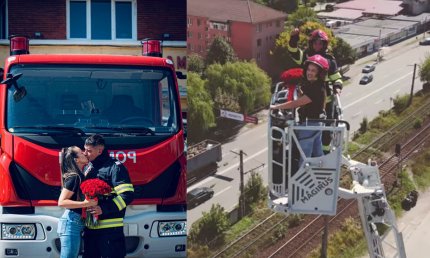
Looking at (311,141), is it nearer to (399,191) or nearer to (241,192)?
(241,192)

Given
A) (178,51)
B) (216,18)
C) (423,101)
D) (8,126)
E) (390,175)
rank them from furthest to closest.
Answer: (423,101) → (390,175) → (216,18) → (178,51) → (8,126)

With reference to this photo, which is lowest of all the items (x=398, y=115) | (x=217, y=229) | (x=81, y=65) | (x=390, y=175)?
(x=217, y=229)

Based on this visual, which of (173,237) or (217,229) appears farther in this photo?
(217,229)

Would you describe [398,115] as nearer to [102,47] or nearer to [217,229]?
[217,229]

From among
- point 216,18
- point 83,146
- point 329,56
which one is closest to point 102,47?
point 83,146

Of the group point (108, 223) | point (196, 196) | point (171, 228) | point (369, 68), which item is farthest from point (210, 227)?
point (369, 68)

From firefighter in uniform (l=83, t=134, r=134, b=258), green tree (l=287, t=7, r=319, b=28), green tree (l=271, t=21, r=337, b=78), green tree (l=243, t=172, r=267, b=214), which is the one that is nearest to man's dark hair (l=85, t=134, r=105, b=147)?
firefighter in uniform (l=83, t=134, r=134, b=258)

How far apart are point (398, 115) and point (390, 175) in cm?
56

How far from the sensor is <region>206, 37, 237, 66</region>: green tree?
15.2 feet

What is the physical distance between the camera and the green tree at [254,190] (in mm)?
4617

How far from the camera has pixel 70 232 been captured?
359 centimetres

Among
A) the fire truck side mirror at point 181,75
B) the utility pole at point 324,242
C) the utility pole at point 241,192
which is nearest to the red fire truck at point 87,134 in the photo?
the fire truck side mirror at point 181,75

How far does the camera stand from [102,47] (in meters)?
4.02

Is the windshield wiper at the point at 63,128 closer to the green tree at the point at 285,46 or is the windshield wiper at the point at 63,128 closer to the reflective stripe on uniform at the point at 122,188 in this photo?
the reflective stripe on uniform at the point at 122,188
